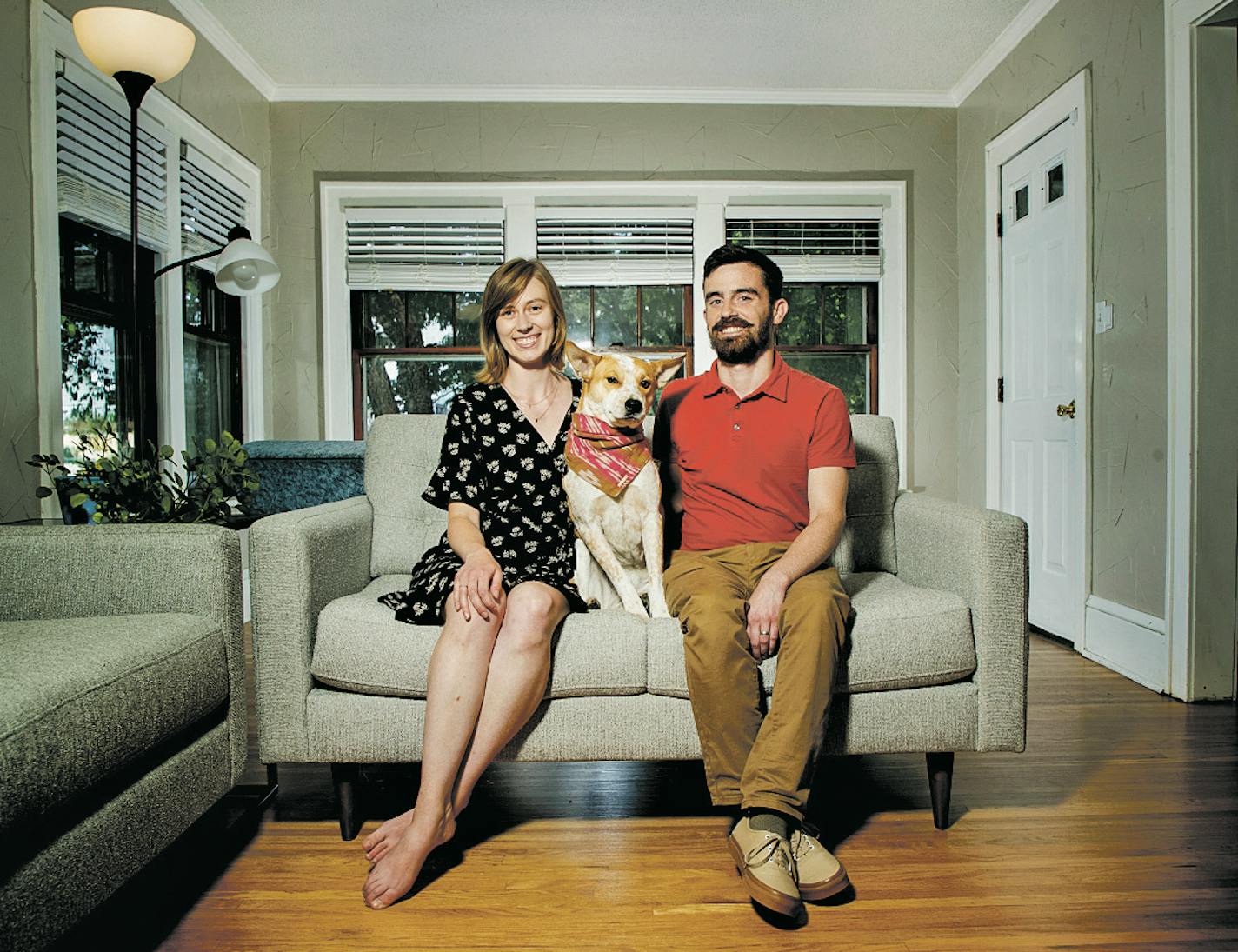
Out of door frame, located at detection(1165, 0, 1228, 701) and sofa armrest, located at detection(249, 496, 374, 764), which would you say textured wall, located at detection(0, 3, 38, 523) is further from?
door frame, located at detection(1165, 0, 1228, 701)

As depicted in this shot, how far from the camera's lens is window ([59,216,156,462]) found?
296cm

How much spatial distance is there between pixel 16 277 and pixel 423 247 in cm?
238

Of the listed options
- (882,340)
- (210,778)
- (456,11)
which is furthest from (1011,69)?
(210,778)

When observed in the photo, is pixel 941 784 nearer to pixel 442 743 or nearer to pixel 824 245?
pixel 442 743

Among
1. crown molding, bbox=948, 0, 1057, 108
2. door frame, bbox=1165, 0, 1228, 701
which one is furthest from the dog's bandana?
crown molding, bbox=948, 0, 1057, 108

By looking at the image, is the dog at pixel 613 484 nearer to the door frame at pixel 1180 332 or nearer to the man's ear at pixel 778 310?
the man's ear at pixel 778 310

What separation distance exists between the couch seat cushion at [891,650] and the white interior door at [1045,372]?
6.36 feet

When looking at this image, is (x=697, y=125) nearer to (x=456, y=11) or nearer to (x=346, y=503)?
(x=456, y=11)

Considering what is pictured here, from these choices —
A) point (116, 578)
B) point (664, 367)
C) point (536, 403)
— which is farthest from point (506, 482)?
point (116, 578)

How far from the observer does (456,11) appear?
3.76 metres

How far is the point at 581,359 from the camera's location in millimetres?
1836

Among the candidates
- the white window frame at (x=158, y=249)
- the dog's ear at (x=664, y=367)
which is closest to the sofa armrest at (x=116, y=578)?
the dog's ear at (x=664, y=367)

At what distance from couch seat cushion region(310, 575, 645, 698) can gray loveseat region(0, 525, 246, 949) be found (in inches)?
7.6

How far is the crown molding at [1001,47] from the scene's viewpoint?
11.9 feet
